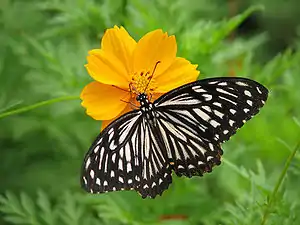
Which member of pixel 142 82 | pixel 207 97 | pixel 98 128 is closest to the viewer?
pixel 207 97

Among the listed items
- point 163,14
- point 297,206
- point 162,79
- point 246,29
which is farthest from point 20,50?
point 246,29

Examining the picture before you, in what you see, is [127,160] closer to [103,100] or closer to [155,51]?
[103,100]

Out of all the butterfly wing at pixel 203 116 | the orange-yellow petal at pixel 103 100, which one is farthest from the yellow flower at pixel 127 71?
the butterfly wing at pixel 203 116

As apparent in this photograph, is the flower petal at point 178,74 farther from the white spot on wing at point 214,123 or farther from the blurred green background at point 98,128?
the blurred green background at point 98,128

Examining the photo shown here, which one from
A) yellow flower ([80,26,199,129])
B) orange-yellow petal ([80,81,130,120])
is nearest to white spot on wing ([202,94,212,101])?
yellow flower ([80,26,199,129])

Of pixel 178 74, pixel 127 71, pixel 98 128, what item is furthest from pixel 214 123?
pixel 98 128

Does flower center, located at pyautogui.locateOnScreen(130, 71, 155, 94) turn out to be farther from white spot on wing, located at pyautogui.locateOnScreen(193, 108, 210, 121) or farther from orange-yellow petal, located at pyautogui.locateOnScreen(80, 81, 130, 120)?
white spot on wing, located at pyautogui.locateOnScreen(193, 108, 210, 121)
